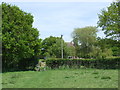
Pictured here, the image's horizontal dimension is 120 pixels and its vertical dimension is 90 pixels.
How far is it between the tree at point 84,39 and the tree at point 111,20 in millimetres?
20221

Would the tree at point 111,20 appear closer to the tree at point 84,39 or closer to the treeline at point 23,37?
the treeline at point 23,37

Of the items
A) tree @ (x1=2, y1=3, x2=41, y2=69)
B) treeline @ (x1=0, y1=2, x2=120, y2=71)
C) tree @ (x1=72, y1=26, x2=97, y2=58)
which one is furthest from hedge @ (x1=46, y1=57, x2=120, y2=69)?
tree @ (x1=72, y1=26, x2=97, y2=58)

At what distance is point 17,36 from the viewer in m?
18.2

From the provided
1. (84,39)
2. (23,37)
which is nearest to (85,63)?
(23,37)

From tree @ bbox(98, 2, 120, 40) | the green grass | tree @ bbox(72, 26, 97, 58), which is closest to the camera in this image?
the green grass

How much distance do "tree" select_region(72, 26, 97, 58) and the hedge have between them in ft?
A: 69.4

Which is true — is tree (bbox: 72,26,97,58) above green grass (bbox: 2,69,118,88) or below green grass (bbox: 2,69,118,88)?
above

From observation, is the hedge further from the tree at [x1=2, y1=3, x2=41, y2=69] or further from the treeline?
the tree at [x1=2, y1=3, x2=41, y2=69]

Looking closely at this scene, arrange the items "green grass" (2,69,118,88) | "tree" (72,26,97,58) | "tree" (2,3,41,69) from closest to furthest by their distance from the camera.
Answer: "green grass" (2,69,118,88), "tree" (2,3,41,69), "tree" (72,26,97,58)

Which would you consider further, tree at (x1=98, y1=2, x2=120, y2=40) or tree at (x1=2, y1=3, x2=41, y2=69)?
tree at (x1=98, y1=2, x2=120, y2=40)

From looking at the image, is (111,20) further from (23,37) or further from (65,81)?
(65,81)

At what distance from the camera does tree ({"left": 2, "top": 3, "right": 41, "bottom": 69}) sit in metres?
17.9

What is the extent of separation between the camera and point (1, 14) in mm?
18219

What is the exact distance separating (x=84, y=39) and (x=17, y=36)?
2726 centimetres
